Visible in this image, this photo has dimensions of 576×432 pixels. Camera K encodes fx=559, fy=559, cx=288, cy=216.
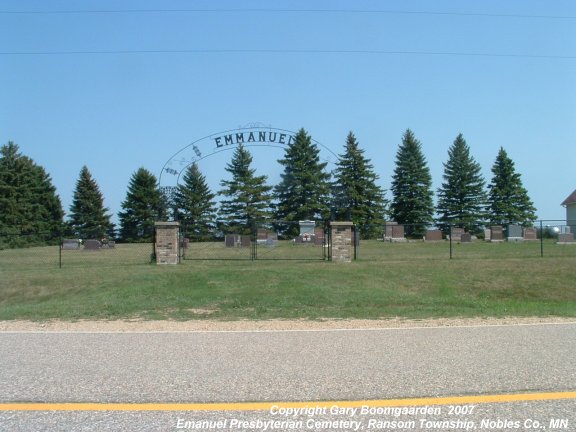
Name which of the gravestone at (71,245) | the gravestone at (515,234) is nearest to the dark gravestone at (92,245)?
the gravestone at (71,245)

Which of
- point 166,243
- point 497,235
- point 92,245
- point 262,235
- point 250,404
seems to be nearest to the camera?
point 250,404

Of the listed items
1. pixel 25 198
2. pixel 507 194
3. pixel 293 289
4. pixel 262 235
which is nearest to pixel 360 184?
pixel 507 194

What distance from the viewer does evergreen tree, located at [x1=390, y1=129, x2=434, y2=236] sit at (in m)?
63.8

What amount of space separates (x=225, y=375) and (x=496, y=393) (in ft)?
9.37

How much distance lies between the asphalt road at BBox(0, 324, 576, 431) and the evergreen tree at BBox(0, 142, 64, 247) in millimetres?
54200

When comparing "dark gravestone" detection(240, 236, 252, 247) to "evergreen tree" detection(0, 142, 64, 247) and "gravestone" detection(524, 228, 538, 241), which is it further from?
"evergreen tree" detection(0, 142, 64, 247)

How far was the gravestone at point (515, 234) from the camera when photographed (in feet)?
130

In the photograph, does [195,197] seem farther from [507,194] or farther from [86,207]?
[507,194]

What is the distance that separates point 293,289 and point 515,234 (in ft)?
96.3

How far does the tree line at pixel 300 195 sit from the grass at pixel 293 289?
35159 millimetres

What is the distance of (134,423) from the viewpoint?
475 cm

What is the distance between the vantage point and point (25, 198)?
61.0 m

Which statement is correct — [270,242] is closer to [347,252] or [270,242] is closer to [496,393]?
[347,252]

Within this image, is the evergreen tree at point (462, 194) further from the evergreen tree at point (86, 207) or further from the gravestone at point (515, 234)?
the evergreen tree at point (86, 207)
